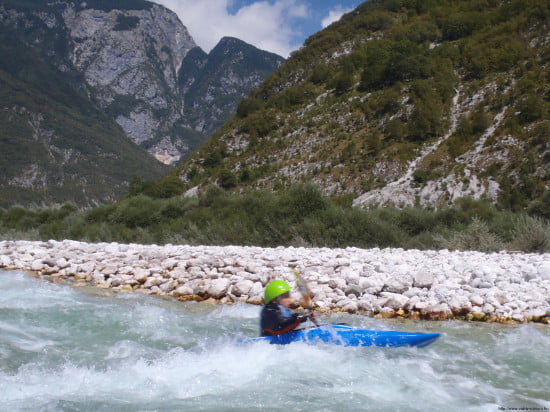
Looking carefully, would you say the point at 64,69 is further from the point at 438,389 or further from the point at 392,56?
the point at 438,389

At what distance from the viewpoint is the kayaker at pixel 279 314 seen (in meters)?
5.43

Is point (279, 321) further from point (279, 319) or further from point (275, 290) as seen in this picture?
point (275, 290)

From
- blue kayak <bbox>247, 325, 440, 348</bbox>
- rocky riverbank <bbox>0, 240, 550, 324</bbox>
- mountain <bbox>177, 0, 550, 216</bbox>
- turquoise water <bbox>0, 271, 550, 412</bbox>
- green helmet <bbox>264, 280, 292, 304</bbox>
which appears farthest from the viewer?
mountain <bbox>177, 0, 550, 216</bbox>

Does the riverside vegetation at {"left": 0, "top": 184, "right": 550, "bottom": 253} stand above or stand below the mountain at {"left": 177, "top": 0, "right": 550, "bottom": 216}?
below

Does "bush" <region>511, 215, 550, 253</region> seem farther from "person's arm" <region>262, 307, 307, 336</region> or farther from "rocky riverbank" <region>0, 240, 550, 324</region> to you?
"person's arm" <region>262, 307, 307, 336</region>

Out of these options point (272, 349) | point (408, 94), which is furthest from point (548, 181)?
point (272, 349)

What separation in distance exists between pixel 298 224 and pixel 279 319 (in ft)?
27.1

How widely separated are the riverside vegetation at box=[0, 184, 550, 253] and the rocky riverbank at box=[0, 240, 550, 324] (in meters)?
2.28

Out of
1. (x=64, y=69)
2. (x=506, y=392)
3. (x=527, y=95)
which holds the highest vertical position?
(x=64, y=69)

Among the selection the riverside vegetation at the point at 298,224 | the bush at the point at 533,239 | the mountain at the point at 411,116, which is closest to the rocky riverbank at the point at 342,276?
the bush at the point at 533,239

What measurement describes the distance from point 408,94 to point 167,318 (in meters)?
27.3

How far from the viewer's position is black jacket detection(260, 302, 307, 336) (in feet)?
17.9

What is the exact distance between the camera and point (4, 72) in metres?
140

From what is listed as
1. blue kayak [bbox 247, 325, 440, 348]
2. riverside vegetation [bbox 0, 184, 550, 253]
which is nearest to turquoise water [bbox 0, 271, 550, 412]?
blue kayak [bbox 247, 325, 440, 348]
